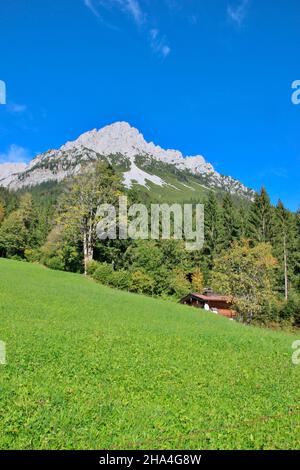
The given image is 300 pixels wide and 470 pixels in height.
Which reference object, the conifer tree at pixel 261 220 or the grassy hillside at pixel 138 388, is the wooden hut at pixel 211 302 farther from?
the grassy hillside at pixel 138 388

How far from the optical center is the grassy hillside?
7.05 meters

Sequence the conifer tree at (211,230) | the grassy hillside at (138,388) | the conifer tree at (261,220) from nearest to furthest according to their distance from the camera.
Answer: the grassy hillside at (138,388) → the conifer tree at (261,220) → the conifer tree at (211,230)

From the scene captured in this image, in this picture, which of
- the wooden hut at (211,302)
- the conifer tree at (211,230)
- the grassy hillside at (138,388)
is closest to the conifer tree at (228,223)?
the conifer tree at (211,230)

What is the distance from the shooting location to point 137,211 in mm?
63062

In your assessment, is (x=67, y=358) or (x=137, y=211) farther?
(x=137, y=211)

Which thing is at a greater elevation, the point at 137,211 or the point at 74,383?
the point at 137,211

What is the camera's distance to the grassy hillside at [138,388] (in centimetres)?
705

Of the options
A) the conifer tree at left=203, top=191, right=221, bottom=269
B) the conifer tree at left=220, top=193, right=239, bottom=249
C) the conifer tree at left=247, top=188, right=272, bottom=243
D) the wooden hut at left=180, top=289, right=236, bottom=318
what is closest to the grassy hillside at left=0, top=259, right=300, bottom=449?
the wooden hut at left=180, top=289, right=236, bottom=318

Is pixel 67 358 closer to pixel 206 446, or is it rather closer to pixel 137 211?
pixel 206 446

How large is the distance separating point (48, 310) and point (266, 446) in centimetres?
1496

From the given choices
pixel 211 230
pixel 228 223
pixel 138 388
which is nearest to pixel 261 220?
pixel 228 223

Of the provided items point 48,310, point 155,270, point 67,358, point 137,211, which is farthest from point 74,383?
point 137,211

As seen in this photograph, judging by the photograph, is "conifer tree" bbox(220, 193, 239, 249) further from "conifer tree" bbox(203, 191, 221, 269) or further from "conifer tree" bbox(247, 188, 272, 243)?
"conifer tree" bbox(247, 188, 272, 243)

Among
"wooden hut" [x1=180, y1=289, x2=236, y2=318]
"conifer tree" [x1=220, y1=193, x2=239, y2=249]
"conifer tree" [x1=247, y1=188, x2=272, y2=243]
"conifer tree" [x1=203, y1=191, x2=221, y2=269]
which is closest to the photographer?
"wooden hut" [x1=180, y1=289, x2=236, y2=318]
